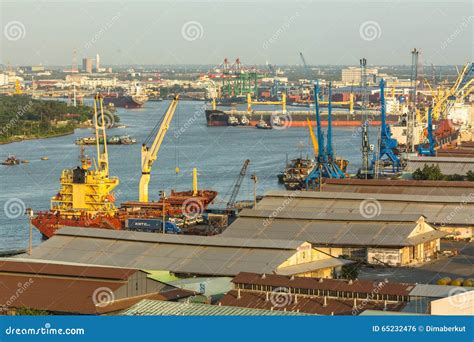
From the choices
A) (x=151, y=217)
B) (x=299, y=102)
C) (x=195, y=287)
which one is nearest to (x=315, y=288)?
(x=195, y=287)

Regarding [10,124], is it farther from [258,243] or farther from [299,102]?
[299,102]

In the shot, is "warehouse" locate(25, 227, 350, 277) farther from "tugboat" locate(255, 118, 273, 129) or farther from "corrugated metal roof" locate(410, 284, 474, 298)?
"tugboat" locate(255, 118, 273, 129)

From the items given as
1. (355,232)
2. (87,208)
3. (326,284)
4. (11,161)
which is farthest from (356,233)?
(11,161)

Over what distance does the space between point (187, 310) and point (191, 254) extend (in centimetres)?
296

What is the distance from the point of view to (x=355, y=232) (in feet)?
40.3

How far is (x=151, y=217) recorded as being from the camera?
15.0 m

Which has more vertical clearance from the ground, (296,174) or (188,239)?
(188,239)

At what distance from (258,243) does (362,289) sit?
7.96 ft

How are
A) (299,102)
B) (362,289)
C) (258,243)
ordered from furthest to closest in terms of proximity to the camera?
(299,102) < (258,243) < (362,289)

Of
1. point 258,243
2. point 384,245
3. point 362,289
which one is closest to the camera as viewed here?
point 362,289

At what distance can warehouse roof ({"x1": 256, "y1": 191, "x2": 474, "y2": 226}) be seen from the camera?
45.1 feet
